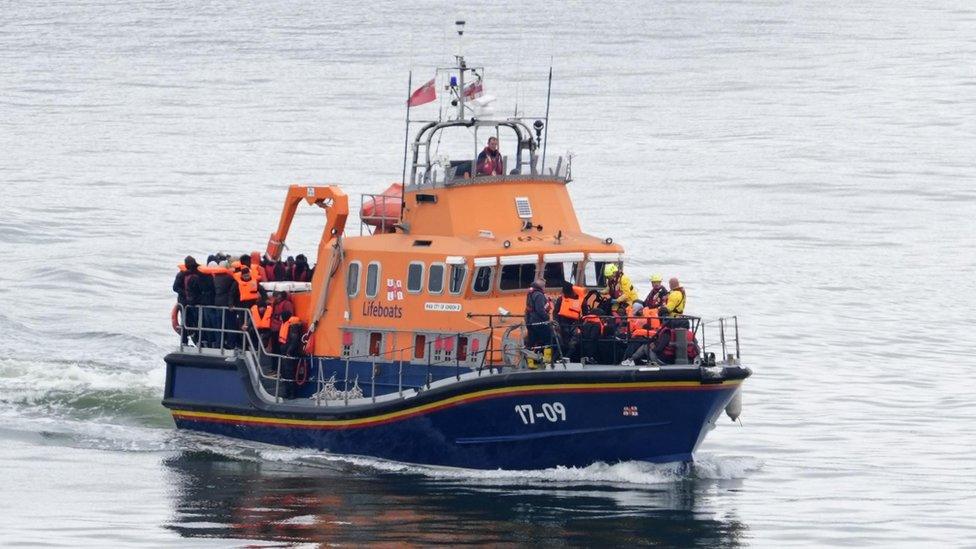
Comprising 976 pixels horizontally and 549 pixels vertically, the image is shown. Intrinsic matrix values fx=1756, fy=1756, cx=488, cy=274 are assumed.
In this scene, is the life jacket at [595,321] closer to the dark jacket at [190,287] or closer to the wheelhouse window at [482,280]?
the wheelhouse window at [482,280]

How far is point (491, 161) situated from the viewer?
22.2m

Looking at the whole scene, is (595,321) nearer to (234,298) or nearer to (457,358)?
(457,358)

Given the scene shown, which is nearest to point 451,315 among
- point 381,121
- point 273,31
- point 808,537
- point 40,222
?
point 808,537

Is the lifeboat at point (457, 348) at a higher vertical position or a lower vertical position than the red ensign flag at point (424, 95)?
lower

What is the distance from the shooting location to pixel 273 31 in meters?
78.0

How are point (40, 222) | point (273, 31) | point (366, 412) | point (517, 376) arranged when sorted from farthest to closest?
point (273, 31)
point (40, 222)
point (366, 412)
point (517, 376)

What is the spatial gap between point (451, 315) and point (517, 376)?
1.88 meters

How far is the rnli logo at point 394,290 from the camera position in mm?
21922

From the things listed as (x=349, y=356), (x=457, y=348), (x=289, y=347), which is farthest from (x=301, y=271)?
(x=457, y=348)

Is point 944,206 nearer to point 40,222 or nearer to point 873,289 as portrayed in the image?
point 873,289

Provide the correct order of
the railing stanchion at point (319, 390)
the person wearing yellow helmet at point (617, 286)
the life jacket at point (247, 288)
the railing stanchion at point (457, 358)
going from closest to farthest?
the railing stanchion at point (457, 358), the person wearing yellow helmet at point (617, 286), the railing stanchion at point (319, 390), the life jacket at point (247, 288)

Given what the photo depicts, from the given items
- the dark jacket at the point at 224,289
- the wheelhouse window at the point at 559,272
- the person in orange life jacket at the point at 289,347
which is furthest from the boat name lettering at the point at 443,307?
the dark jacket at the point at 224,289

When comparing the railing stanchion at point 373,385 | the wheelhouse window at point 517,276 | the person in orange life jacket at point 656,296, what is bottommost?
the railing stanchion at point 373,385

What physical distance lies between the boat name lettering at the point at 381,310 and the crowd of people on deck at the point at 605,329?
198 cm
